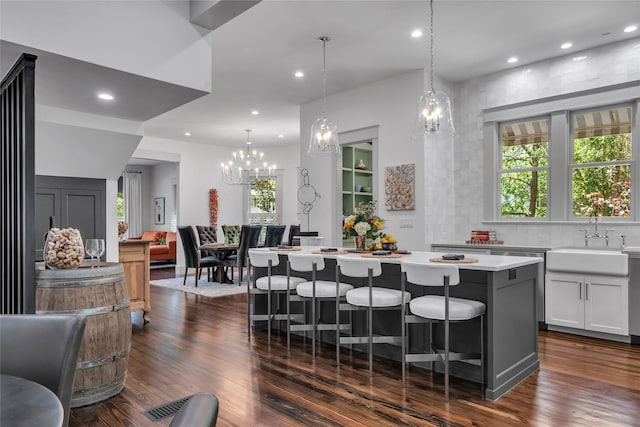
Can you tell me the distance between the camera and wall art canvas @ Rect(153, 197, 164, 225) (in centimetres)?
1170

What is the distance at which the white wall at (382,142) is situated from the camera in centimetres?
540

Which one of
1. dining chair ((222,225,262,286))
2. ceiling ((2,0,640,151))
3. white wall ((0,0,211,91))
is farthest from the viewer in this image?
dining chair ((222,225,262,286))

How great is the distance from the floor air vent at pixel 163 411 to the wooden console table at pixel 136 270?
7.32 feet

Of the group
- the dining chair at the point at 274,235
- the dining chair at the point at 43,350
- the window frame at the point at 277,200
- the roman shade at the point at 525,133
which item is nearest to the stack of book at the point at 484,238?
the roman shade at the point at 525,133

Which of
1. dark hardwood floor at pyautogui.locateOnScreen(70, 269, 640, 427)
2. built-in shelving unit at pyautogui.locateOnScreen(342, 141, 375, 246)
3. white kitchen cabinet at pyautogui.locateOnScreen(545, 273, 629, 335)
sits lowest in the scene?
dark hardwood floor at pyautogui.locateOnScreen(70, 269, 640, 427)

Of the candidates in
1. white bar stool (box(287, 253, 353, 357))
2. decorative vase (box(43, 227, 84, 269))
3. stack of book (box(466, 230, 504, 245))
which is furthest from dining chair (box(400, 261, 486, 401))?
stack of book (box(466, 230, 504, 245))

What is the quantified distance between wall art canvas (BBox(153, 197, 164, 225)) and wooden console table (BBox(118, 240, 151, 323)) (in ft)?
24.1

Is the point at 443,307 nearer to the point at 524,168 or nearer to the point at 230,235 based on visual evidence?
the point at 524,168

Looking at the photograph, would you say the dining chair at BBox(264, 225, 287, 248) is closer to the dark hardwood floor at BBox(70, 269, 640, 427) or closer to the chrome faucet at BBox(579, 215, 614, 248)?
the dark hardwood floor at BBox(70, 269, 640, 427)

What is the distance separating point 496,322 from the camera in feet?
9.11

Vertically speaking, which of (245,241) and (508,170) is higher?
(508,170)

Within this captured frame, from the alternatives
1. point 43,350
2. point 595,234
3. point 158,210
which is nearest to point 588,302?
point 595,234

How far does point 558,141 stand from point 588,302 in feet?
6.50

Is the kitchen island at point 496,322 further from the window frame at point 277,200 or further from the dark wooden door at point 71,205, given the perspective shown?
the window frame at point 277,200
